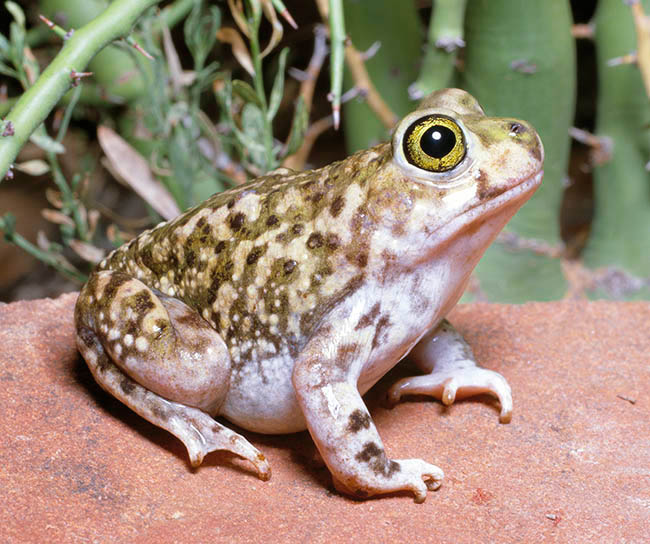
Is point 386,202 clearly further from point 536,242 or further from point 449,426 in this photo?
point 536,242

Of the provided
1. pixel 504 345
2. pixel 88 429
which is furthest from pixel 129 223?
pixel 504 345

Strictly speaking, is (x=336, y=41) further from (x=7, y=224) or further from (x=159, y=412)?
(x=7, y=224)

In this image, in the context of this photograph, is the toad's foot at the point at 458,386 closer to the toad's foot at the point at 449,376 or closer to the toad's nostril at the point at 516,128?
the toad's foot at the point at 449,376

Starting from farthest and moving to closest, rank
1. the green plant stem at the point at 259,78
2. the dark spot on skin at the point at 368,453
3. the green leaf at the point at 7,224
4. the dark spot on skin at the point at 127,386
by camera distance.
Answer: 1. the green leaf at the point at 7,224
2. the green plant stem at the point at 259,78
3. the dark spot on skin at the point at 127,386
4. the dark spot on skin at the point at 368,453

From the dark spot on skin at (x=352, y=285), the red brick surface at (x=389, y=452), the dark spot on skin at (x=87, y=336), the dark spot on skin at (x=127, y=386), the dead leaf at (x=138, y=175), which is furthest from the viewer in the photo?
the dead leaf at (x=138, y=175)

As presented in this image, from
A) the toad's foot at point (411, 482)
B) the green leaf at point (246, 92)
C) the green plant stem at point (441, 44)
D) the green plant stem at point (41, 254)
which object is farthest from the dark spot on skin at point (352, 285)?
the green plant stem at point (41, 254)

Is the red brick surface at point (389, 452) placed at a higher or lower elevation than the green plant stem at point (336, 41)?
lower

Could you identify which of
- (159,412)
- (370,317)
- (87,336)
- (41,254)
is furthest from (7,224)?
(370,317)
